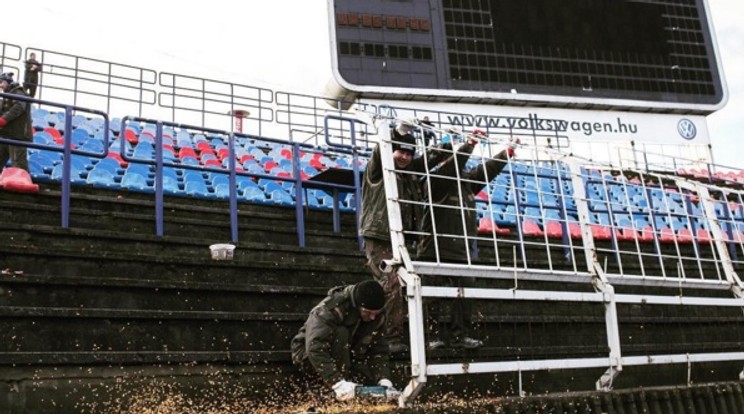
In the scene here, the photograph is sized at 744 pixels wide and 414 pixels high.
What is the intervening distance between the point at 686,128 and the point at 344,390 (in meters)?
16.1

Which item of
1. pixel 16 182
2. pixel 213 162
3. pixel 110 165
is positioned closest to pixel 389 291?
pixel 16 182

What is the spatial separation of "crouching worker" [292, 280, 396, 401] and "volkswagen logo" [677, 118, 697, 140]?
597 inches

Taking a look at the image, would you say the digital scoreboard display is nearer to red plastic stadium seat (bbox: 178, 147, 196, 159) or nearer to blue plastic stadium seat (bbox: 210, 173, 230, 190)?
red plastic stadium seat (bbox: 178, 147, 196, 159)

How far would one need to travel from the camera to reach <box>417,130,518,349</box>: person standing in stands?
191 inches

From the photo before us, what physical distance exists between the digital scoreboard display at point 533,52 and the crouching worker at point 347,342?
1007cm

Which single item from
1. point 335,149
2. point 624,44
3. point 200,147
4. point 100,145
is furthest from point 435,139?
point 624,44

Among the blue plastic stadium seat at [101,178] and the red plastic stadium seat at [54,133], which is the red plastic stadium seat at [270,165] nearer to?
the red plastic stadium seat at [54,133]

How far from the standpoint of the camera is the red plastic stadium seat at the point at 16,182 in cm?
571

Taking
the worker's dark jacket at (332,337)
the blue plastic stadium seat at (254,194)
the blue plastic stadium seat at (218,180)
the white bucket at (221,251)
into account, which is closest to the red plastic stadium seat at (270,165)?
the blue plastic stadium seat at (218,180)

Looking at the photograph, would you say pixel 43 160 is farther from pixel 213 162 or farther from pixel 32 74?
pixel 32 74

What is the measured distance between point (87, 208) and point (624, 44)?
13555mm

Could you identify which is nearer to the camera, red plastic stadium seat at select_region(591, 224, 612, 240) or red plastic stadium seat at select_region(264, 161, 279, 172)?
red plastic stadium seat at select_region(591, 224, 612, 240)

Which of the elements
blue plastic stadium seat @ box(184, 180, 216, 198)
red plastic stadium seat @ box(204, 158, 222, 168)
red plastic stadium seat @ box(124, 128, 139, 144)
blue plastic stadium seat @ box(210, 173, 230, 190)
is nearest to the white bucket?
blue plastic stadium seat @ box(184, 180, 216, 198)

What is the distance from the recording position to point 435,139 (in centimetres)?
491
